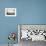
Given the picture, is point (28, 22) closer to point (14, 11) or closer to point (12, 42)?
point (14, 11)

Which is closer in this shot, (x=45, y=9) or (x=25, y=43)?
(x=25, y=43)

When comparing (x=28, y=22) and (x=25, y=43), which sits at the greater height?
(x=28, y=22)

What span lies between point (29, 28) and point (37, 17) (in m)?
0.40

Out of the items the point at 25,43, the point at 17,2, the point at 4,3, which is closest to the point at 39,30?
the point at 25,43

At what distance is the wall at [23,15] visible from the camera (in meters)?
3.39

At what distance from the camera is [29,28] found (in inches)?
129

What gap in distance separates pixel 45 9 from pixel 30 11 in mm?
422

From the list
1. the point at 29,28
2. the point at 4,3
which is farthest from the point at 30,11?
the point at 4,3

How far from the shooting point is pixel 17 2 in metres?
3.41

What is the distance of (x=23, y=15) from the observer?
340cm

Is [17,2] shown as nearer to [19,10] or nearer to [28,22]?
[19,10]

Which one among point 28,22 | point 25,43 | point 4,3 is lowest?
point 25,43

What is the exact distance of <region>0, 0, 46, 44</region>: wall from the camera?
339 cm

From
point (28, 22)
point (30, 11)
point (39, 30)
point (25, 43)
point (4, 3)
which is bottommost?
point (25, 43)
